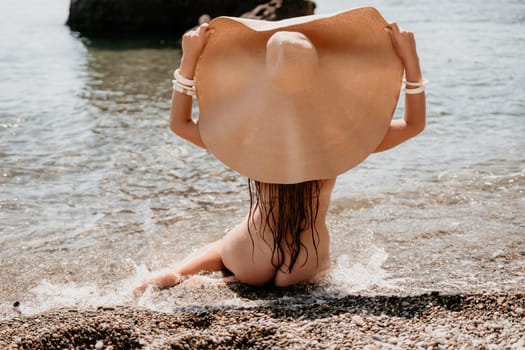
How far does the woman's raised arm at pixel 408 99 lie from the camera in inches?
115

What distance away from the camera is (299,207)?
10.3ft

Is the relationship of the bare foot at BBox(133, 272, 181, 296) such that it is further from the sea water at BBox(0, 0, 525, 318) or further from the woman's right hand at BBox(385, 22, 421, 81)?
the woman's right hand at BBox(385, 22, 421, 81)

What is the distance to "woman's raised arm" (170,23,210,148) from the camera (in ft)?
A: 9.78

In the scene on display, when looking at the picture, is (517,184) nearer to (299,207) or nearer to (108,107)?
(299,207)

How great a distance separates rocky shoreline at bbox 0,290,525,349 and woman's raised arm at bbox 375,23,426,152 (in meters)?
0.82

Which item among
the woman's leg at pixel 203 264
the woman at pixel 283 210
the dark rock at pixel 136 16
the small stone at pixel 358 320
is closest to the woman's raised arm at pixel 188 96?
the woman at pixel 283 210

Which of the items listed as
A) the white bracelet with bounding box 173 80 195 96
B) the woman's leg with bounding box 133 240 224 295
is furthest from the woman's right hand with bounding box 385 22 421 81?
the woman's leg with bounding box 133 240 224 295

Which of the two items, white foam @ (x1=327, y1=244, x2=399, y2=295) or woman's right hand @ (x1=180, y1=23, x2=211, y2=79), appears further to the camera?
white foam @ (x1=327, y1=244, x2=399, y2=295)

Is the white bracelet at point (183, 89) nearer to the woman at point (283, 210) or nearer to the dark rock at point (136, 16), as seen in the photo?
the woman at point (283, 210)

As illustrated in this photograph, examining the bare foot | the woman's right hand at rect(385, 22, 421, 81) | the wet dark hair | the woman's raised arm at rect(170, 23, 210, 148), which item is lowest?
the bare foot

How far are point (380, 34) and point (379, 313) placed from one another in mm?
1350

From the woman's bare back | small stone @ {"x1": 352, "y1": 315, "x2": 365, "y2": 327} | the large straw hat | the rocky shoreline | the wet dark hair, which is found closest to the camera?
the rocky shoreline

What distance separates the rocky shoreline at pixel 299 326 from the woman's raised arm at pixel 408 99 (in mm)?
817

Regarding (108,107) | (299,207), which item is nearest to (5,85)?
(108,107)
